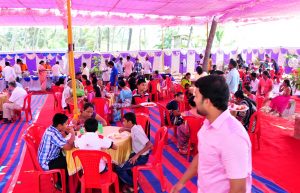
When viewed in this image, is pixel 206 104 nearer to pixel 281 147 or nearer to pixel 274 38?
pixel 281 147

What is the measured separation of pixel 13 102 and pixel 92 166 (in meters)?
5.29

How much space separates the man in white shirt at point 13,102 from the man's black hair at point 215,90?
23.0 feet

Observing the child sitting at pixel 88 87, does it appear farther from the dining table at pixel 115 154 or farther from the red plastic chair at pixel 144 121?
the dining table at pixel 115 154

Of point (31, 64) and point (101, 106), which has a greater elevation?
point (31, 64)

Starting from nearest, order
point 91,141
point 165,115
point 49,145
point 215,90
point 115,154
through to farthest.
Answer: point 215,90 < point 91,141 < point 49,145 < point 115,154 < point 165,115

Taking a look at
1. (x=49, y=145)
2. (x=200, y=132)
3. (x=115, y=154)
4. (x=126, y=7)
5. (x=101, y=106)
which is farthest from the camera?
(x=126, y=7)

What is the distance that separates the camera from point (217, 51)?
20859 millimetres

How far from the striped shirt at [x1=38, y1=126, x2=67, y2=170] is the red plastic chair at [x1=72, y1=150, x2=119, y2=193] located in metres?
0.47

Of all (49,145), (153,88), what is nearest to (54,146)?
(49,145)

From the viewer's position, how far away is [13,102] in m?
7.71

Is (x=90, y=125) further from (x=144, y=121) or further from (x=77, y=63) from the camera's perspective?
(x=77, y=63)

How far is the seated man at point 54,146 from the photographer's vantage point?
3729 mm

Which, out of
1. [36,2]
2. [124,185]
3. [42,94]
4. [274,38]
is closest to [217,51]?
[274,38]

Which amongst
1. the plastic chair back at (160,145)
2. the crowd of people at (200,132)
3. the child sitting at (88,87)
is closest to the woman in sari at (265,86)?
the crowd of people at (200,132)
